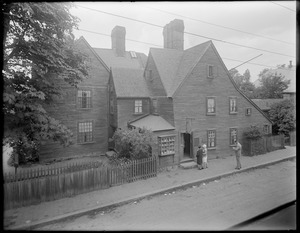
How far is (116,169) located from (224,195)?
6.20 meters

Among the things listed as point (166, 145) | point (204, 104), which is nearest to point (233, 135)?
point (204, 104)

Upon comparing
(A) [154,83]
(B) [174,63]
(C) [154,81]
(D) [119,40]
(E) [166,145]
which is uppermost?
(D) [119,40]

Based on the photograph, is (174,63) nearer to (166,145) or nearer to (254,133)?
(166,145)

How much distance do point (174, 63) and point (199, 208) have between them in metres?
15.1

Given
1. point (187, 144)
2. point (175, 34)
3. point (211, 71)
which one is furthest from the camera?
point (175, 34)

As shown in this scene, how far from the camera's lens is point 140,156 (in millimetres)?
13820

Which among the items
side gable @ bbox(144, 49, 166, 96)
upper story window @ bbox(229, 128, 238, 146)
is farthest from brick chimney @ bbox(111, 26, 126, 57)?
upper story window @ bbox(229, 128, 238, 146)

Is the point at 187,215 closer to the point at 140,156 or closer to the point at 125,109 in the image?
the point at 140,156

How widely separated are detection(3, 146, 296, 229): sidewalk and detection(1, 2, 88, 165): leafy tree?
10.3 feet

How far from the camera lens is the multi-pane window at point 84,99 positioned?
19.9 metres

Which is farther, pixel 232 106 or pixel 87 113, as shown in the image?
pixel 87 113

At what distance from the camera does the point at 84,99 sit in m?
20.2

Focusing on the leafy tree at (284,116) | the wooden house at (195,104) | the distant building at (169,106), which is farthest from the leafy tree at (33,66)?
the leafy tree at (284,116)

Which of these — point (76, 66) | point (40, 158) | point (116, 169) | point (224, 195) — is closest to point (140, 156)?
point (116, 169)
